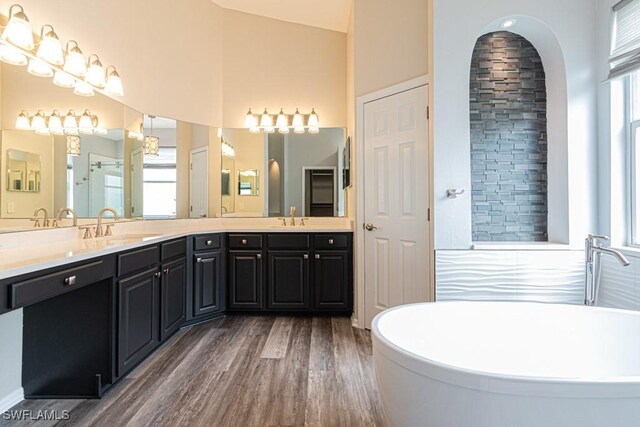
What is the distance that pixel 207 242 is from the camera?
342 centimetres

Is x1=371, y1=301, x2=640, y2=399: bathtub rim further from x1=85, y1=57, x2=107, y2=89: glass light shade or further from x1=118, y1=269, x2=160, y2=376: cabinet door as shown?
x1=85, y1=57, x2=107, y2=89: glass light shade

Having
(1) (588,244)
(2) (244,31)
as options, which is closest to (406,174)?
(1) (588,244)

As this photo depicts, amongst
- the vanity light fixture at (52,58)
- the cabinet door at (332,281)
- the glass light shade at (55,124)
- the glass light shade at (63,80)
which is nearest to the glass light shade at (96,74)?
the vanity light fixture at (52,58)

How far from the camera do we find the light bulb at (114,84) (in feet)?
9.20

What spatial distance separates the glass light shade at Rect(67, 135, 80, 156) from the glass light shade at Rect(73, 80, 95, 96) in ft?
1.06

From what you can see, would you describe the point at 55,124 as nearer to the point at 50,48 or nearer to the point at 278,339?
the point at 50,48

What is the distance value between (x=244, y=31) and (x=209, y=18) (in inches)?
15.7

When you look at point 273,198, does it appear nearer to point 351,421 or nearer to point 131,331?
point 131,331

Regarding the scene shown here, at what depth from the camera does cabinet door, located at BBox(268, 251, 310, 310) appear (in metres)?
3.57

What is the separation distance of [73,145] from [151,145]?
1.09 metres

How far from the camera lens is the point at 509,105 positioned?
109 inches

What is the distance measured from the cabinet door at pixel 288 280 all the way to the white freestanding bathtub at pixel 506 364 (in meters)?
1.84

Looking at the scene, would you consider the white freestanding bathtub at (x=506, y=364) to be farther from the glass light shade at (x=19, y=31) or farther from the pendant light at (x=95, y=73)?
the pendant light at (x=95, y=73)

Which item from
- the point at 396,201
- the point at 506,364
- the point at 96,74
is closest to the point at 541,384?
the point at 506,364
